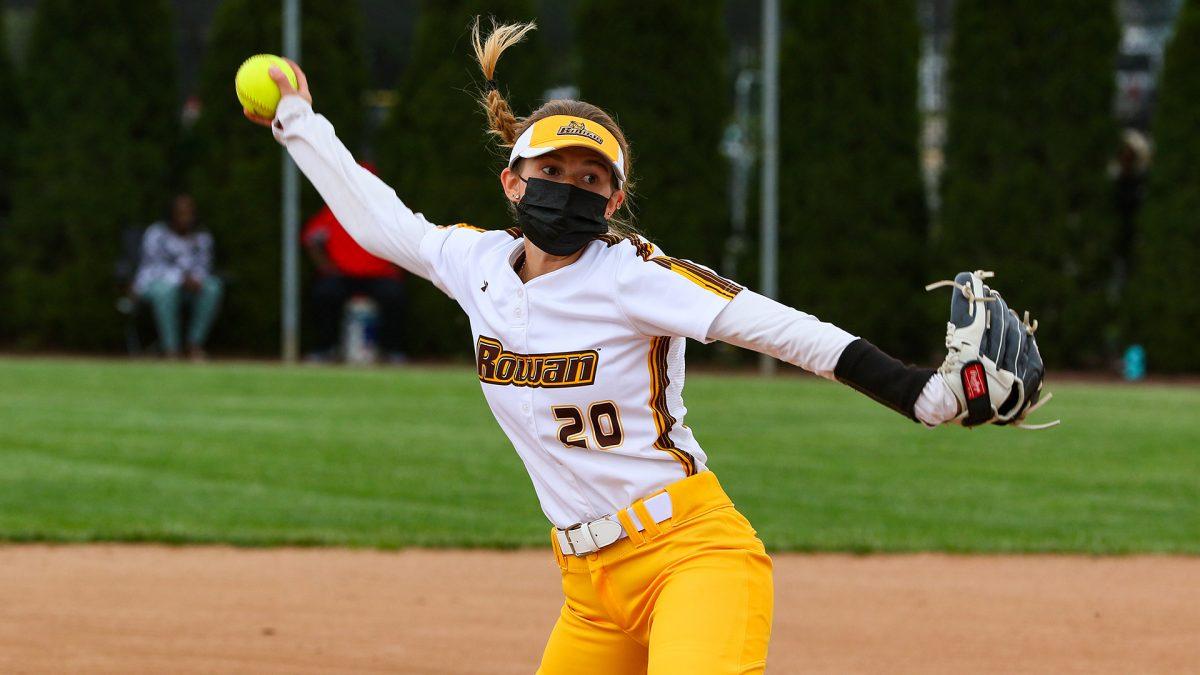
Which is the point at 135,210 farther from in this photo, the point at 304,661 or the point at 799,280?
the point at 304,661

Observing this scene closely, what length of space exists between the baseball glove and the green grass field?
5080mm

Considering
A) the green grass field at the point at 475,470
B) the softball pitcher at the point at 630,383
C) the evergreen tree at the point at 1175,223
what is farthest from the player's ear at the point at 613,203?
the evergreen tree at the point at 1175,223

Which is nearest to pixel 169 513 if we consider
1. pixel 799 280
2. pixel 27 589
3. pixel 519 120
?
A: pixel 27 589

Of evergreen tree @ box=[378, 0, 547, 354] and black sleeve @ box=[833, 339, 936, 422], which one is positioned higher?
evergreen tree @ box=[378, 0, 547, 354]

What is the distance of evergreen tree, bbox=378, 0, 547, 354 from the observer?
20.1m

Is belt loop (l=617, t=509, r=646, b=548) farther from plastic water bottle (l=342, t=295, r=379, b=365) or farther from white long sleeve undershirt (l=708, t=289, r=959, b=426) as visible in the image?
plastic water bottle (l=342, t=295, r=379, b=365)

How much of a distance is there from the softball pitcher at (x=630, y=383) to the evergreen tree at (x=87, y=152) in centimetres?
1759

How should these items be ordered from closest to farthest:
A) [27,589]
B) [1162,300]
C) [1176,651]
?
[1176,651]
[27,589]
[1162,300]

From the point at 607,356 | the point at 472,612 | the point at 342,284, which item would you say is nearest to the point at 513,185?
the point at 607,356

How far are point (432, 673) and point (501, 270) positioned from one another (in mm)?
2328

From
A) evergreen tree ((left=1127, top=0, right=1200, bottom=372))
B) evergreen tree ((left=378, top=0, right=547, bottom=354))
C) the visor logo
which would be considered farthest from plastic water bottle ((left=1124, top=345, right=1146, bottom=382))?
the visor logo

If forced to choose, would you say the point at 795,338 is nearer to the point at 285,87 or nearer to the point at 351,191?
the point at 351,191

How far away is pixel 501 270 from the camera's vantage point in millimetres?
4070

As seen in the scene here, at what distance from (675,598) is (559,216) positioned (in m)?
0.97
